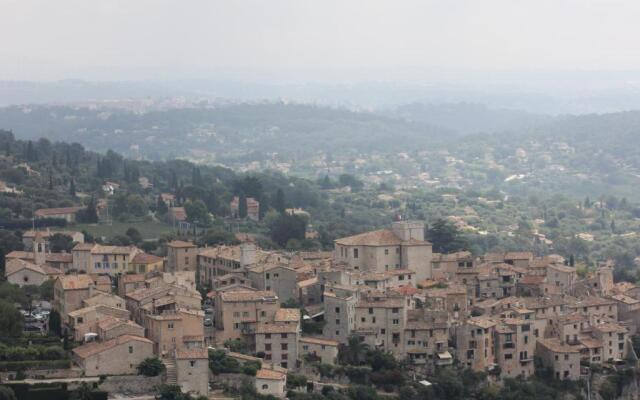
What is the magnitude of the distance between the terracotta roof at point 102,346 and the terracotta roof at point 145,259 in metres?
9.72

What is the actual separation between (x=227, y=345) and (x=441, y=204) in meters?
62.8

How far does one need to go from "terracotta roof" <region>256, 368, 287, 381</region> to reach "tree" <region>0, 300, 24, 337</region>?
700 cm

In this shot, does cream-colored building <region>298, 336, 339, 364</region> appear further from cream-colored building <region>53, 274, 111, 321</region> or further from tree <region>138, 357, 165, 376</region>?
cream-colored building <region>53, 274, 111, 321</region>

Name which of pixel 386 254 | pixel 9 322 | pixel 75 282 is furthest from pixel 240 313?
pixel 386 254

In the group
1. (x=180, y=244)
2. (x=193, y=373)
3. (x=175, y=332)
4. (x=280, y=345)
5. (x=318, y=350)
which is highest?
(x=180, y=244)

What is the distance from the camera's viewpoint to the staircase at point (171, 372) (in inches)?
1403

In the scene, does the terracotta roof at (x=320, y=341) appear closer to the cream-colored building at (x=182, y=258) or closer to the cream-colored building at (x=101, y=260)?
the cream-colored building at (x=182, y=258)

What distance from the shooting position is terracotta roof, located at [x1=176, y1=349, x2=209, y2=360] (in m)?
35.6

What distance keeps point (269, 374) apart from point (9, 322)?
7.50 meters

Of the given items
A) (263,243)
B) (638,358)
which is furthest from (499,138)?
(638,358)

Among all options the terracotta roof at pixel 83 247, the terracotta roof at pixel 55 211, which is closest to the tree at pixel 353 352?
the terracotta roof at pixel 83 247

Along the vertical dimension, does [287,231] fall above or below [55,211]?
below

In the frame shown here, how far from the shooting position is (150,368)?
117ft

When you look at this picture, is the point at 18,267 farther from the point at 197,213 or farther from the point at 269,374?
the point at 197,213
